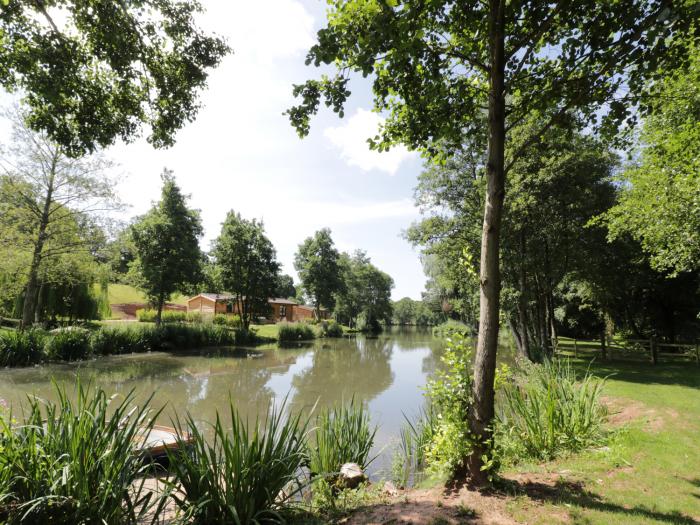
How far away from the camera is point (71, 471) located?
3.00m

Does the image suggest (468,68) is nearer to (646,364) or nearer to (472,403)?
(472,403)

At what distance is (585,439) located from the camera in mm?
5180

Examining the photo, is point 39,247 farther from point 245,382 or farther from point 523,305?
point 523,305

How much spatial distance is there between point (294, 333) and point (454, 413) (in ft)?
102

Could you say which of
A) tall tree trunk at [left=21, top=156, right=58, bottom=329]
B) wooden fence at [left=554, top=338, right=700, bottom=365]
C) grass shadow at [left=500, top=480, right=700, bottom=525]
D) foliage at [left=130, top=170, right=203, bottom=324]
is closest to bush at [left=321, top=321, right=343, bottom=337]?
foliage at [left=130, top=170, right=203, bottom=324]

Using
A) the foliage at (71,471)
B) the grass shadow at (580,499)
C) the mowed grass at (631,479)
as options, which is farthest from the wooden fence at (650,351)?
the foliage at (71,471)

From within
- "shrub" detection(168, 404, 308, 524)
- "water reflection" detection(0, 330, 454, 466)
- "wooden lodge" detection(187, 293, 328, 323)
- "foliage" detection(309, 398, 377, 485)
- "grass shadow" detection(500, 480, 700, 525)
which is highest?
"wooden lodge" detection(187, 293, 328, 323)

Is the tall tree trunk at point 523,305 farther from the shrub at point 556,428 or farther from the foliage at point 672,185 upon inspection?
the shrub at point 556,428

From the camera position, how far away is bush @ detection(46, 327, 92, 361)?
51.5ft

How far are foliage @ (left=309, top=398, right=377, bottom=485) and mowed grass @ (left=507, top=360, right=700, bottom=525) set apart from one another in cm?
243

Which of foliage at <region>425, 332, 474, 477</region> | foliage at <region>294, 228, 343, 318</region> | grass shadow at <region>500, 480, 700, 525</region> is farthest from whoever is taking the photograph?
foliage at <region>294, 228, 343, 318</region>

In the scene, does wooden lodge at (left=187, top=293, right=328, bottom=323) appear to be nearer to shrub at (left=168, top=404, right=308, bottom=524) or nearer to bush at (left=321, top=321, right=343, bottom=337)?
bush at (left=321, top=321, right=343, bottom=337)

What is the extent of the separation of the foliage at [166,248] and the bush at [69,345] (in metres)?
Answer: 6.69

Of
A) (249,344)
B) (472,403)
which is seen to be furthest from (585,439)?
(249,344)
